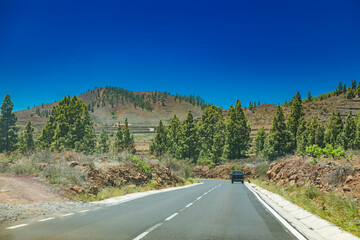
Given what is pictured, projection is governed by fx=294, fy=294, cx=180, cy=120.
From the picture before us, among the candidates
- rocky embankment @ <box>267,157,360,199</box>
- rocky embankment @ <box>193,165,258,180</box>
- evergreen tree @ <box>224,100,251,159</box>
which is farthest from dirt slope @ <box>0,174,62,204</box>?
evergreen tree @ <box>224,100,251,159</box>

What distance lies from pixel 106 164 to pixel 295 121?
184 ft

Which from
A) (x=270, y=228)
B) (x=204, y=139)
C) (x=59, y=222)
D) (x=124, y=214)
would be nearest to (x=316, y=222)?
(x=270, y=228)

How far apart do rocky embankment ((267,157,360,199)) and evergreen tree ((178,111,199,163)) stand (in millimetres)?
47800

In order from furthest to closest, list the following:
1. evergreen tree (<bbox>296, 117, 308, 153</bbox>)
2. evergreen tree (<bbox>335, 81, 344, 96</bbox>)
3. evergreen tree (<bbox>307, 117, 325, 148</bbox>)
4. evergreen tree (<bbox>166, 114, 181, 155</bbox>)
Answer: evergreen tree (<bbox>335, 81, 344, 96</bbox>)
evergreen tree (<bbox>166, 114, 181, 155</bbox>)
evergreen tree (<bbox>296, 117, 308, 153</bbox>)
evergreen tree (<bbox>307, 117, 325, 148</bbox>)

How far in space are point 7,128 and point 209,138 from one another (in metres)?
44.6

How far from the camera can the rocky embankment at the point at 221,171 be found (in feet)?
194

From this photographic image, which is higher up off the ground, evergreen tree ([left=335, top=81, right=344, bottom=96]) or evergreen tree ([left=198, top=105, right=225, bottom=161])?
evergreen tree ([left=335, top=81, right=344, bottom=96])

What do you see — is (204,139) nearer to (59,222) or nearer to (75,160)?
(75,160)

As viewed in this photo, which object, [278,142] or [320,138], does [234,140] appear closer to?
[278,142]

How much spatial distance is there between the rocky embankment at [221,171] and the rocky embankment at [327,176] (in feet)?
127

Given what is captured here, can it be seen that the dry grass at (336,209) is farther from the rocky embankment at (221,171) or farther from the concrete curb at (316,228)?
the rocky embankment at (221,171)

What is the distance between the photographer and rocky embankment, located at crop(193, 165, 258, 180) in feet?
194

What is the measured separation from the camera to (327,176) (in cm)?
1370

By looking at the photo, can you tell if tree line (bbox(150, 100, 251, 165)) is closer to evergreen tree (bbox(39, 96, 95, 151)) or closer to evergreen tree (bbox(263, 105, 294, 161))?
evergreen tree (bbox(263, 105, 294, 161))
